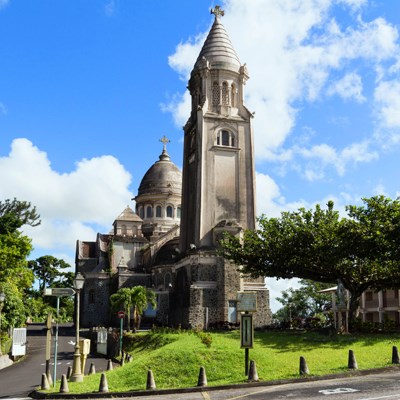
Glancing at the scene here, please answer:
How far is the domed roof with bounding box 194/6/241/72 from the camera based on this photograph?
5428 centimetres

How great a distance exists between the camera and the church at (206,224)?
4703 centimetres

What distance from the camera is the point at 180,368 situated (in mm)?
19859

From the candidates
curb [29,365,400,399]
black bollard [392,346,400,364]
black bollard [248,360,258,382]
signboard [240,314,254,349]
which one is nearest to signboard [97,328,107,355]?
curb [29,365,400,399]

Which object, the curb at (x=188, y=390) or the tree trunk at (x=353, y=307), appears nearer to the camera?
the curb at (x=188, y=390)

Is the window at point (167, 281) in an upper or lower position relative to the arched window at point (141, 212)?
lower

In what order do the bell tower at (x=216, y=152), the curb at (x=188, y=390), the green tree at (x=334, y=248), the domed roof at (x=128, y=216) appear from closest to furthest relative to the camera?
the curb at (x=188, y=390), the green tree at (x=334, y=248), the bell tower at (x=216, y=152), the domed roof at (x=128, y=216)

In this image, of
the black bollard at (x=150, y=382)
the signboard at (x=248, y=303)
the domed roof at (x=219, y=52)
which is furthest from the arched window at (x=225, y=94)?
the black bollard at (x=150, y=382)

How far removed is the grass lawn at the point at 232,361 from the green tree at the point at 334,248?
538 cm

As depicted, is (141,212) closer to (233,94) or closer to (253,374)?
(233,94)

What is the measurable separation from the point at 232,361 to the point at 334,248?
A: 461 inches

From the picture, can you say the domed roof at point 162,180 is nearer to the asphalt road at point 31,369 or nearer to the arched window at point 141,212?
the arched window at point 141,212

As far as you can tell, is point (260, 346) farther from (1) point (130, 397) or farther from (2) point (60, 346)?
(2) point (60, 346)

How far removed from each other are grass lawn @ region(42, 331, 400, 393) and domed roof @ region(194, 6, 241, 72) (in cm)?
3512

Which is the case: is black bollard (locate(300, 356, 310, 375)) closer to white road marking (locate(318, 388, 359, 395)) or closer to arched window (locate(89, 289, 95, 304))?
white road marking (locate(318, 388, 359, 395))
